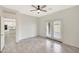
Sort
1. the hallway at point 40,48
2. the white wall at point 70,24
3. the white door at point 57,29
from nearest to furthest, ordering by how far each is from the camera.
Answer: the hallway at point 40,48 → the white wall at point 70,24 → the white door at point 57,29

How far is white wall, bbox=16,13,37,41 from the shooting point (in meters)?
6.64

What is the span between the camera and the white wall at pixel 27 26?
664cm

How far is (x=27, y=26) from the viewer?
7.54m

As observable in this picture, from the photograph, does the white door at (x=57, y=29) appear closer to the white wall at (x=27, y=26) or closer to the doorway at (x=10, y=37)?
the white wall at (x=27, y=26)

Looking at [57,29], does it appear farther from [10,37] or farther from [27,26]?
[10,37]

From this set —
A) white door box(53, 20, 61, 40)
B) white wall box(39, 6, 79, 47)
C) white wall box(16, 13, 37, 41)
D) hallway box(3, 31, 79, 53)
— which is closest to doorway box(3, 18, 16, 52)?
hallway box(3, 31, 79, 53)

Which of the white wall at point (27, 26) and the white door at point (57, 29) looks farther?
the white wall at point (27, 26)

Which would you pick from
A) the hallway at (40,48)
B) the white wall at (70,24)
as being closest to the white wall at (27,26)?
the hallway at (40,48)

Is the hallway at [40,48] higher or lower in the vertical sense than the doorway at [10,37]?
lower

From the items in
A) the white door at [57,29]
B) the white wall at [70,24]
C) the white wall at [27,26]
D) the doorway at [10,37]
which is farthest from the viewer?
the white wall at [27,26]

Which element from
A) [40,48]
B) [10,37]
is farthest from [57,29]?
[10,37]

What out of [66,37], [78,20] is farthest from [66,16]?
[66,37]
